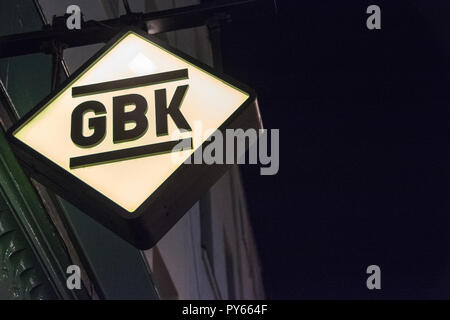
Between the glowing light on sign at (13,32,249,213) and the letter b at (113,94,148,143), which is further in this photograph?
the letter b at (113,94,148,143)

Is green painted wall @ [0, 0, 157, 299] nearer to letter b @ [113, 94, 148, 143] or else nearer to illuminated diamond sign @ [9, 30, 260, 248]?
illuminated diamond sign @ [9, 30, 260, 248]

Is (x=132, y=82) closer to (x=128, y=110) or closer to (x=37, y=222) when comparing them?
(x=128, y=110)

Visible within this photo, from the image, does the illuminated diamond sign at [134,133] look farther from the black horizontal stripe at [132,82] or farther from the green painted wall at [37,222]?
the green painted wall at [37,222]

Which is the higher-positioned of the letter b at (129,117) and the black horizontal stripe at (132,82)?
the black horizontal stripe at (132,82)

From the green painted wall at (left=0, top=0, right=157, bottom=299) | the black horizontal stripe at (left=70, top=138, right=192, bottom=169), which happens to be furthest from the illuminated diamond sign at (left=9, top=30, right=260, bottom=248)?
the green painted wall at (left=0, top=0, right=157, bottom=299)

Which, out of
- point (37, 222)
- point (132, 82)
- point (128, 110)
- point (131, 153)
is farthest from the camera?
point (37, 222)

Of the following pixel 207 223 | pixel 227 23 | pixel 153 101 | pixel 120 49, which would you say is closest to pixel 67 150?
pixel 153 101

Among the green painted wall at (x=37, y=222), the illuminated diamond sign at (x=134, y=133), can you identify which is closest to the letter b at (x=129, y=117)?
the illuminated diamond sign at (x=134, y=133)

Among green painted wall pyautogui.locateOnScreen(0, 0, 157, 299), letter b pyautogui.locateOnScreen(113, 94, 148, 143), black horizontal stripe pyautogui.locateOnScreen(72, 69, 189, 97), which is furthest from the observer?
green painted wall pyautogui.locateOnScreen(0, 0, 157, 299)

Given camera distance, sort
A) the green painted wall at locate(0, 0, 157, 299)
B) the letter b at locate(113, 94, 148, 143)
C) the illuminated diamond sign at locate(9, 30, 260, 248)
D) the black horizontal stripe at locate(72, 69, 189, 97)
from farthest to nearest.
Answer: the green painted wall at locate(0, 0, 157, 299)
the black horizontal stripe at locate(72, 69, 189, 97)
the letter b at locate(113, 94, 148, 143)
the illuminated diamond sign at locate(9, 30, 260, 248)

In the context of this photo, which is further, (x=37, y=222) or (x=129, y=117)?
(x=37, y=222)

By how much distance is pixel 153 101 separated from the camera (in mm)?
2570

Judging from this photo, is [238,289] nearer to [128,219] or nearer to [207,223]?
[207,223]

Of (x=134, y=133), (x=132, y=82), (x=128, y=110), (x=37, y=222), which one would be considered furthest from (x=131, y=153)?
(x=37, y=222)
